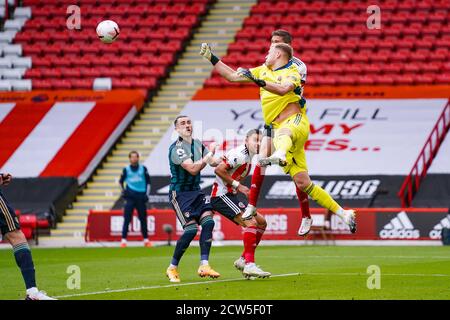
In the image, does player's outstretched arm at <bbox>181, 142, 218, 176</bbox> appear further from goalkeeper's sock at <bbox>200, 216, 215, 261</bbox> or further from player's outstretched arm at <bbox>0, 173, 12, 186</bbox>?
player's outstretched arm at <bbox>0, 173, 12, 186</bbox>

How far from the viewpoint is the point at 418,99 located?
99.5 feet

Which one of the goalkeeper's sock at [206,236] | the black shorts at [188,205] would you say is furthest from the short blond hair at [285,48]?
the goalkeeper's sock at [206,236]

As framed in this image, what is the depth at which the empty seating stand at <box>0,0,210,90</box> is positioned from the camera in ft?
112

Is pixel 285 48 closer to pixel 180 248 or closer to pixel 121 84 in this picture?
pixel 180 248

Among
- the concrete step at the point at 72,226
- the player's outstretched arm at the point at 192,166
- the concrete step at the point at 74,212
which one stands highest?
the concrete step at the point at 74,212

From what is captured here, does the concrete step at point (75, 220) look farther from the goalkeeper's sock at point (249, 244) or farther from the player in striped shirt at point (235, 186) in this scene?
the goalkeeper's sock at point (249, 244)

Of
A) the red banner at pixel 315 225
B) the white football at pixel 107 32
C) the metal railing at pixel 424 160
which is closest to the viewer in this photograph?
the white football at pixel 107 32

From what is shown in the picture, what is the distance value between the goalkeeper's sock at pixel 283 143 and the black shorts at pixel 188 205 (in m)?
1.62

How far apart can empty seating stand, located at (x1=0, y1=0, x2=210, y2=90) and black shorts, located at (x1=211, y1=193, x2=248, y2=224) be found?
1909cm

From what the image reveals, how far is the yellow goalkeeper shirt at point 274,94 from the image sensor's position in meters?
13.1

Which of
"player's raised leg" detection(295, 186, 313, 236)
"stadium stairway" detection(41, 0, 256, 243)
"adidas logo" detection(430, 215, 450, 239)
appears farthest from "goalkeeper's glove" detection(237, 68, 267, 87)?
"stadium stairway" detection(41, 0, 256, 243)

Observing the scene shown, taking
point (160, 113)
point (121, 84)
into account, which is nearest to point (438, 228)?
point (160, 113)

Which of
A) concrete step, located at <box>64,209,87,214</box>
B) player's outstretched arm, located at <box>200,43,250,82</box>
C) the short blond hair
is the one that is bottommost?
player's outstretched arm, located at <box>200,43,250,82</box>
